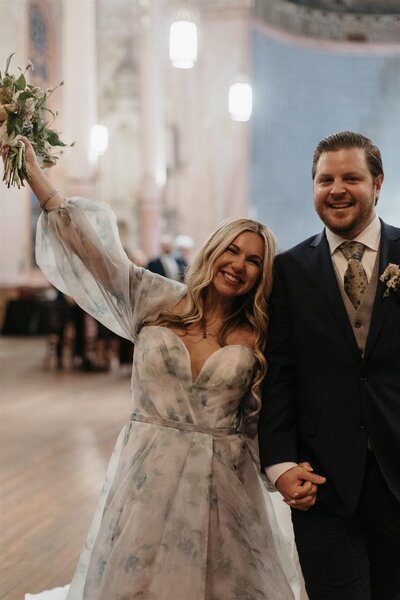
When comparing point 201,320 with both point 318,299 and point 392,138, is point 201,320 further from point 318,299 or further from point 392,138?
point 392,138

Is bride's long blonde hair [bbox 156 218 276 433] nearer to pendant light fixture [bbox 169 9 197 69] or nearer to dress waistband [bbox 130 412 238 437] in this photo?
dress waistband [bbox 130 412 238 437]

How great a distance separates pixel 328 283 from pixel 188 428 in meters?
0.64

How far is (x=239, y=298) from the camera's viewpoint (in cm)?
246

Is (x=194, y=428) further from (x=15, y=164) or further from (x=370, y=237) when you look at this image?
(x=15, y=164)

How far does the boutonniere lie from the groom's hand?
0.52 meters

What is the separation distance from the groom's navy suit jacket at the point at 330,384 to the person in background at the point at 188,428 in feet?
0.50

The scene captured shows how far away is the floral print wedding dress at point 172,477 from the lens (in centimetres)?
228

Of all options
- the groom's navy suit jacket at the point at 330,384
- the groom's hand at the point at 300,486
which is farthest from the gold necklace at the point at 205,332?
the groom's hand at the point at 300,486

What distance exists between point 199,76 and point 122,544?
13484 mm

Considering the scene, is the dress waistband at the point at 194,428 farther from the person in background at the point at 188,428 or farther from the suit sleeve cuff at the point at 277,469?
the suit sleeve cuff at the point at 277,469

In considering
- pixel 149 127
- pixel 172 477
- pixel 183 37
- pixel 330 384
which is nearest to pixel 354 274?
pixel 330 384

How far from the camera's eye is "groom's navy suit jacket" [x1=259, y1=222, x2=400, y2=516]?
2.03 m

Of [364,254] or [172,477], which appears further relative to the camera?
[172,477]

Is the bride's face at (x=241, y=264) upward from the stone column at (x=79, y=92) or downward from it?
downward
